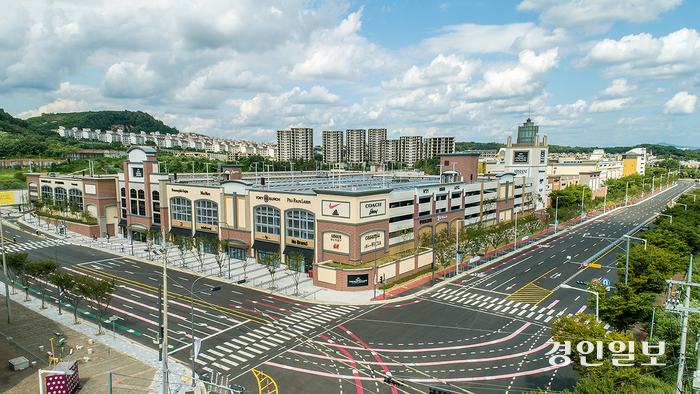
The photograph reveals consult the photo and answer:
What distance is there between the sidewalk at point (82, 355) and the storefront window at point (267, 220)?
26747mm

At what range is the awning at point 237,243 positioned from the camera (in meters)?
62.4

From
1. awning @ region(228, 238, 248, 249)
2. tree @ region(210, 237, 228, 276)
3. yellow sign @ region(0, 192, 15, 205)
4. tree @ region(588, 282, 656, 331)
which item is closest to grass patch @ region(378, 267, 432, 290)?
tree @ region(588, 282, 656, 331)

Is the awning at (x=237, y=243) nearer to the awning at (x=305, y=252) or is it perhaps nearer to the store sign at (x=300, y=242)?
the store sign at (x=300, y=242)

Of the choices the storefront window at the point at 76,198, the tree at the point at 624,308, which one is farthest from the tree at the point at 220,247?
the tree at the point at 624,308

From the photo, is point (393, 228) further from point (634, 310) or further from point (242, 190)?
point (634, 310)

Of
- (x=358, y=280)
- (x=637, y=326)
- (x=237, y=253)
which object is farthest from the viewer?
(x=237, y=253)

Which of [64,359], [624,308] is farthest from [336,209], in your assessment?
[624,308]

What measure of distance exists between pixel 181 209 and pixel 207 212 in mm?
7078

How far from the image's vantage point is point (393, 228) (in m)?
56.8

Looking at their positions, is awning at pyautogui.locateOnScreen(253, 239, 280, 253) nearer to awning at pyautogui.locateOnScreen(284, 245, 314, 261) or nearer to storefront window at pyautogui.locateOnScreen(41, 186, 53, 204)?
awning at pyautogui.locateOnScreen(284, 245, 314, 261)

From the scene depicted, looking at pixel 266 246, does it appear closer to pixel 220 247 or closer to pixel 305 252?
pixel 305 252

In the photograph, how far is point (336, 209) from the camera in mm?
51250

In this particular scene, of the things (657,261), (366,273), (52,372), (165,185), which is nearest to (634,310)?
(657,261)

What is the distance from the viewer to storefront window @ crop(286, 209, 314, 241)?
55812 mm
